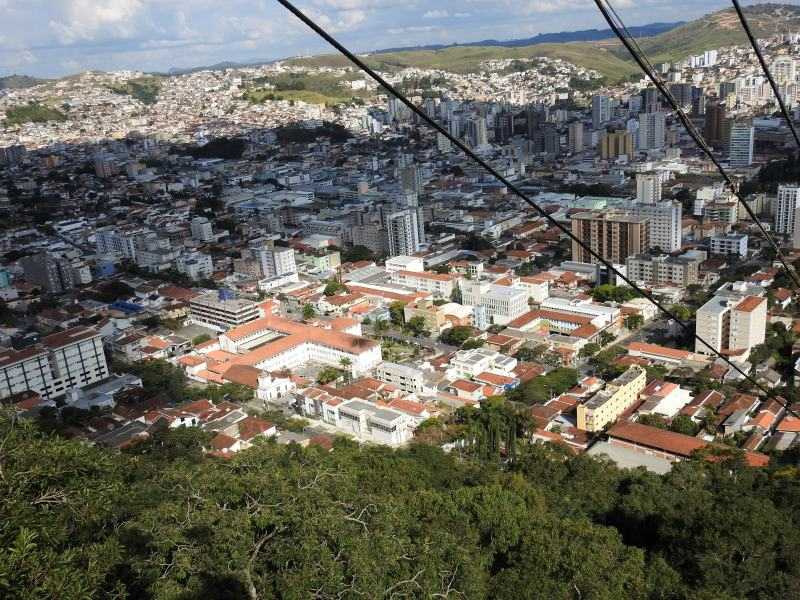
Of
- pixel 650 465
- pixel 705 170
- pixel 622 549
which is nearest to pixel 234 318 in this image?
pixel 650 465

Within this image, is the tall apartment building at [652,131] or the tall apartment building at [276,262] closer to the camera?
the tall apartment building at [276,262]

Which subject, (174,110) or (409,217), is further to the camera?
(174,110)

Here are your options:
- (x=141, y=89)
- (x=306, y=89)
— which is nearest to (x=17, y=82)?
(x=141, y=89)

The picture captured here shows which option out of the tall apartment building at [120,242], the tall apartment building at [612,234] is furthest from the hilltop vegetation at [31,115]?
the tall apartment building at [612,234]

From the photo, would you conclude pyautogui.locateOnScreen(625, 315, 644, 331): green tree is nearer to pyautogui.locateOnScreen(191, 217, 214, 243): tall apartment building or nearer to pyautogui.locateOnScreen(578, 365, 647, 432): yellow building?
pyautogui.locateOnScreen(578, 365, 647, 432): yellow building

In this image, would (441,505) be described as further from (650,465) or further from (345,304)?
(345,304)

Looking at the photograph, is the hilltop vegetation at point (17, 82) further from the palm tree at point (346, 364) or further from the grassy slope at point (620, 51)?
the palm tree at point (346, 364)
